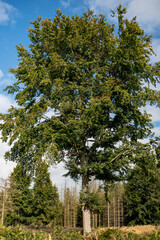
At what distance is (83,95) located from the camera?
14344mm

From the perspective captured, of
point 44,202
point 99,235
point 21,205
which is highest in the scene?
point 99,235

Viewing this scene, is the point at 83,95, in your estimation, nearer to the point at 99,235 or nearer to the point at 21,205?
the point at 99,235

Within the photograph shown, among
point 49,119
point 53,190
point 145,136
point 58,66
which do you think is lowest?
point 53,190

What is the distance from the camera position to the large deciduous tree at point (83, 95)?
12.7 metres

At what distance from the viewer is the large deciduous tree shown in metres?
12.7

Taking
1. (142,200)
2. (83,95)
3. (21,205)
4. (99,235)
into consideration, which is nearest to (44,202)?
(21,205)

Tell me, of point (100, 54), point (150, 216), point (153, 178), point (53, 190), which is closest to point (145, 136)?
point (153, 178)

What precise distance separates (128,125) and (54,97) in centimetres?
464

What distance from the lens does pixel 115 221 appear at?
42.3 meters

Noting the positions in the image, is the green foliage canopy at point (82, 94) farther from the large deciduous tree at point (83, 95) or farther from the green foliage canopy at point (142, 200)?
the green foliage canopy at point (142, 200)

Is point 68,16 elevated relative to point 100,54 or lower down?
elevated

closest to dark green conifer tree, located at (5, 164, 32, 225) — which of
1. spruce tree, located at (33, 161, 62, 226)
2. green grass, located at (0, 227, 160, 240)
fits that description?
spruce tree, located at (33, 161, 62, 226)

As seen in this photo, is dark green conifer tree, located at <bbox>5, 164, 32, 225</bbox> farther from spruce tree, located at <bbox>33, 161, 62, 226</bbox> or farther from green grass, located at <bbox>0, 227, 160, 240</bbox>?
green grass, located at <bbox>0, 227, 160, 240</bbox>

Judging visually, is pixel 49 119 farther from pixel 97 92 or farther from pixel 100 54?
pixel 100 54
